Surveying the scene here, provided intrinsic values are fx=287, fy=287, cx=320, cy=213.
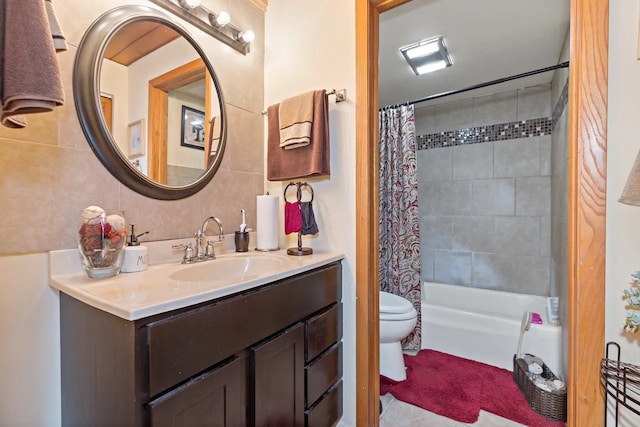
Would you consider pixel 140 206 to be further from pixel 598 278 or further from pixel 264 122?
pixel 598 278

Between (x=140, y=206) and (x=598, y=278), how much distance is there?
166 cm

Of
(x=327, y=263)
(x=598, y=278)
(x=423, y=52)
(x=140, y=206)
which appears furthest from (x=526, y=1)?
(x=140, y=206)

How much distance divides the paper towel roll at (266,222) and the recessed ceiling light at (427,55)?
4.57 ft

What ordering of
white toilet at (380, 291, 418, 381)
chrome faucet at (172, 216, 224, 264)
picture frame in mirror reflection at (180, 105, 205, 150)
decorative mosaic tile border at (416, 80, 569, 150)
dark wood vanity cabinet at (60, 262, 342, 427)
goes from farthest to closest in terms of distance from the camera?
decorative mosaic tile border at (416, 80, 569, 150)
white toilet at (380, 291, 418, 381)
picture frame in mirror reflection at (180, 105, 205, 150)
chrome faucet at (172, 216, 224, 264)
dark wood vanity cabinet at (60, 262, 342, 427)

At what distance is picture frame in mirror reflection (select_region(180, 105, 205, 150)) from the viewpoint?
1371mm

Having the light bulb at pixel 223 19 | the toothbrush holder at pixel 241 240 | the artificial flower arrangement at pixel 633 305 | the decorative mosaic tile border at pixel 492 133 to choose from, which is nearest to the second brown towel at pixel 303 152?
the toothbrush holder at pixel 241 240

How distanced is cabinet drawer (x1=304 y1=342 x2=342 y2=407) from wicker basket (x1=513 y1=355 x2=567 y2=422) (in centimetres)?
110

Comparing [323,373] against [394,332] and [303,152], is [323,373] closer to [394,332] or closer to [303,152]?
[394,332]

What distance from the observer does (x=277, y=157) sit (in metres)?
1.55

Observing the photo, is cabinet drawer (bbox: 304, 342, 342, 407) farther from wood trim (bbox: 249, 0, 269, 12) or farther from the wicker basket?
wood trim (bbox: 249, 0, 269, 12)

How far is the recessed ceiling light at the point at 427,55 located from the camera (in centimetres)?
188

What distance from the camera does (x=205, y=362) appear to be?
0.78 metres

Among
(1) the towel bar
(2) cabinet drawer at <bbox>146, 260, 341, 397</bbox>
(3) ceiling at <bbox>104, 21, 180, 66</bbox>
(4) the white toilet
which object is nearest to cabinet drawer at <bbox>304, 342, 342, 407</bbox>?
(2) cabinet drawer at <bbox>146, 260, 341, 397</bbox>

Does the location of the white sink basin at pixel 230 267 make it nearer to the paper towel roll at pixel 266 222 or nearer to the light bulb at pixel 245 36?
the paper towel roll at pixel 266 222
